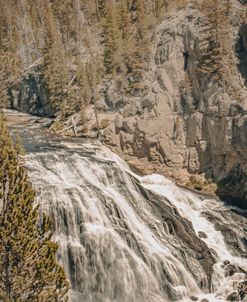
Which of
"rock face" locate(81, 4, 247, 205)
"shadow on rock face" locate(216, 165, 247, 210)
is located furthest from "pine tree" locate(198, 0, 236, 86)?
"shadow on rock face" locate(216, 165, 247, 210)

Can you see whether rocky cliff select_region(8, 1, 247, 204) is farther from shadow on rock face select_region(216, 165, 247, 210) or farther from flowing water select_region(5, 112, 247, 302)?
flowing water select_region(5, 112, 247, 302)

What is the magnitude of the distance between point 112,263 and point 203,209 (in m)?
12.0

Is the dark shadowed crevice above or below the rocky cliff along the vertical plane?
above

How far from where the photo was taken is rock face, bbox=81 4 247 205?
41.8 metres

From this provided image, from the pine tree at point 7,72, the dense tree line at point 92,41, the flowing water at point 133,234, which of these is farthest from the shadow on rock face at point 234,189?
the pine tree at point 7,72

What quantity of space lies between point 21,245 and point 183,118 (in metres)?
30.6

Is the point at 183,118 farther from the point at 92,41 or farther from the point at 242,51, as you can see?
the point at 92,41

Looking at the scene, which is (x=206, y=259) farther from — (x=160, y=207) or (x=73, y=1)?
(x=73, y=1)

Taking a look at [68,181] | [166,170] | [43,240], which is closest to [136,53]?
[166,170]

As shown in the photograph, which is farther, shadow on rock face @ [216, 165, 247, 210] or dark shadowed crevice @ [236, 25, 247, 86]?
dark shadowed crevice @ [236, 25, 247, 86]

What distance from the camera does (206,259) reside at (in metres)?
32.2

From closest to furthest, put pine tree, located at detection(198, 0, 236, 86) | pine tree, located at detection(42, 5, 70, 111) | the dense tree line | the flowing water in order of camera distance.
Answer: the flowing water
pine tree, located at detection(198, 0, 236, 86)
the dense tree line
pine tree, located at detection(42, 5, 70, 111)

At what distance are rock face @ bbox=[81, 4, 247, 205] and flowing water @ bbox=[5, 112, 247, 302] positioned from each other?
422 cm

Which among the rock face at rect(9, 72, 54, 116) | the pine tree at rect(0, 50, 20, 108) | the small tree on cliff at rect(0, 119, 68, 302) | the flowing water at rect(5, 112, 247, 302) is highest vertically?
the pine tree at rect(0, 50, 20, 108)
